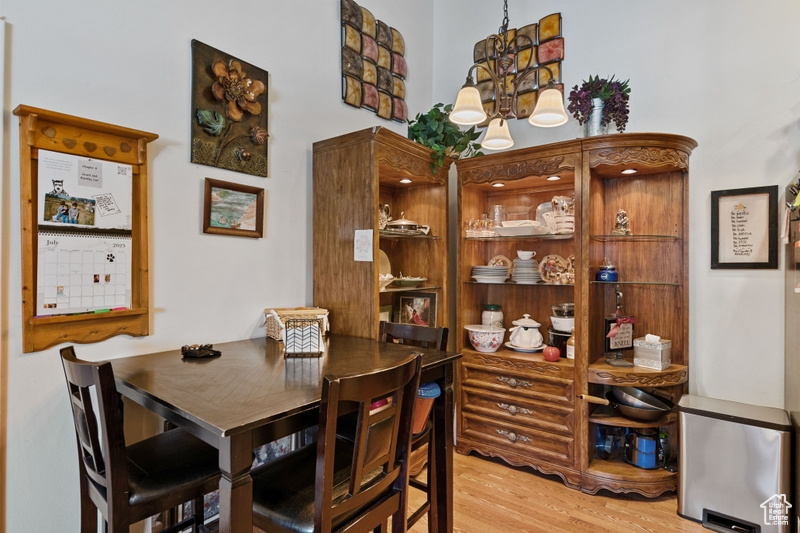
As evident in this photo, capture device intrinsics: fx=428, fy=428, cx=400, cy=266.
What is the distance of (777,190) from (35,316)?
352 cm

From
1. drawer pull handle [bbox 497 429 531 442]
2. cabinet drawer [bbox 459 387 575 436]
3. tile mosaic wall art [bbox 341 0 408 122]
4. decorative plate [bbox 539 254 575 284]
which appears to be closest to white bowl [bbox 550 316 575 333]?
decorative plate [bbox 539 254 575 284]

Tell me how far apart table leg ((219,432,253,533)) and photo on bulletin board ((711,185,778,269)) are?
271 cm

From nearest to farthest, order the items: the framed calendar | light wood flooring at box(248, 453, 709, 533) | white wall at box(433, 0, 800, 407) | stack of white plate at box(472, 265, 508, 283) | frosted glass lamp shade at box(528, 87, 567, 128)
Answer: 1. the framed calendar
2. frosted glass lamp shade at box(528, 87, 567, 128)
3. light wood flooring at box(248, 453, 709, 533)
4. white wall at box(433, 0, 800, 407)
5. stack of white plate at box(472, 265, 508, 283)

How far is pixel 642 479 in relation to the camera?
2355mm

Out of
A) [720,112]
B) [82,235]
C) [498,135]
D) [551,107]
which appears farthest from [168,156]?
[720,112]

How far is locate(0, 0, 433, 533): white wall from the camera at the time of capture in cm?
155

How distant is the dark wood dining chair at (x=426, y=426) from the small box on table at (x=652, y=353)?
4.19ft

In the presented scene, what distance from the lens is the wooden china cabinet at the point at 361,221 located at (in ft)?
7.41

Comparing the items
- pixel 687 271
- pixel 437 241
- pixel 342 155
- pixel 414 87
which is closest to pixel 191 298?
pixel 342 155

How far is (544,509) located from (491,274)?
1.40 meters

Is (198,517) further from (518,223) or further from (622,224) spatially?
(622,224)

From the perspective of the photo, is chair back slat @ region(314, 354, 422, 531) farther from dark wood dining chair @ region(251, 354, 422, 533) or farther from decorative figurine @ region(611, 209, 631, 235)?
decorative figurine @ region(611, 209, 631, 235)

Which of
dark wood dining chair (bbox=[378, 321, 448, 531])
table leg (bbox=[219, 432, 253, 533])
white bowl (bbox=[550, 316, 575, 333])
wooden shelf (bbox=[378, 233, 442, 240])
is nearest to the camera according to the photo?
table leg (bbox=[219, 432, 253, 533])

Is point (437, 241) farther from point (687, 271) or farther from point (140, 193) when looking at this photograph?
point (140, 193)
